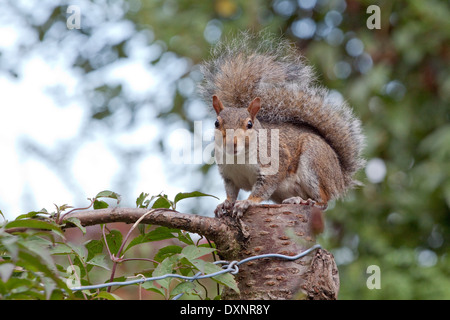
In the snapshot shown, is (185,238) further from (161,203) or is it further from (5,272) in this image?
(5,272)

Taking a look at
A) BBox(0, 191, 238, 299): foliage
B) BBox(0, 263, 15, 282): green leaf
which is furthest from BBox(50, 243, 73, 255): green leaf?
BBox(0, 263, 15, 282): green leaf

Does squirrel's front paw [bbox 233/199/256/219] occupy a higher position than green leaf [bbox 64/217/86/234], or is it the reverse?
squirrel's front paw [bbox 233/199/256/219]

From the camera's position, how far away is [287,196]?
1701mm

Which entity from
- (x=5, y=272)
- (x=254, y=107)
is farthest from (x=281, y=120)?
(x=5, y=272)

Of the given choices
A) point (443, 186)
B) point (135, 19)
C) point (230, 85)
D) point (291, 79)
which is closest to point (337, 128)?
point (291, 79)

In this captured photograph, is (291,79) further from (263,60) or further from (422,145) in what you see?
(422,145)

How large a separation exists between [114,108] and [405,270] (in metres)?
1.45

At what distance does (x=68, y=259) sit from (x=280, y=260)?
1.31 feet

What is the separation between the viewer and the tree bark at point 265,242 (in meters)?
1.05

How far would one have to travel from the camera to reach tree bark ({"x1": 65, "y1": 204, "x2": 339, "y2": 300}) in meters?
1.05

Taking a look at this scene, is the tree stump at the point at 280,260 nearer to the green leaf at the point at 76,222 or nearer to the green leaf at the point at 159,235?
the green leaf at the point at 159,235

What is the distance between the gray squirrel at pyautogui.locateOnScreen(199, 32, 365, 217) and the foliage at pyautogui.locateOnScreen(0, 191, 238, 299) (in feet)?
1.57

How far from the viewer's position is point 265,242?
3.68 ft

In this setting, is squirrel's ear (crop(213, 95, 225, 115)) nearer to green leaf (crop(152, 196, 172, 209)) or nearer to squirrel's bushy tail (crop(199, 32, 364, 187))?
squirrel's bushy tail (crop(199, 32, 364, 187))
